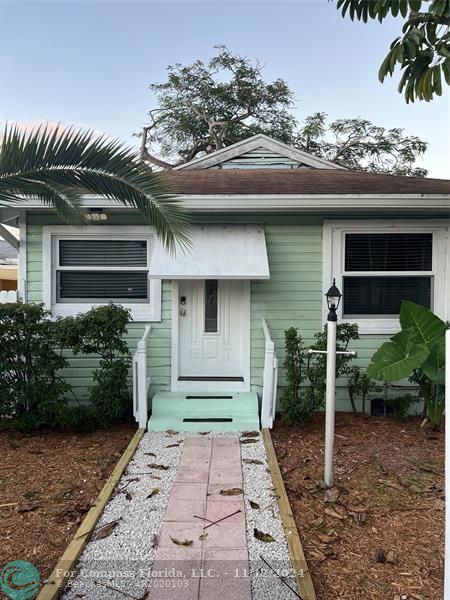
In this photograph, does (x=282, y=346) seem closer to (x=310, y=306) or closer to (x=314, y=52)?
(x=310, y=306)

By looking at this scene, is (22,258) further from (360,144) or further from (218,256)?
(360,144)

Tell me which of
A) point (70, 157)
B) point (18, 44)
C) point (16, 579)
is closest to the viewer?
point (16, 579)

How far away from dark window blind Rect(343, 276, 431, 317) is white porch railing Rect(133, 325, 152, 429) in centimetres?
310

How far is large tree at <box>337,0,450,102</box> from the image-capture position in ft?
12.9

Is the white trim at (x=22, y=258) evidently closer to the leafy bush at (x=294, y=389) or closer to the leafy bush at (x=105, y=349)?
the leafy bush at (x=105, y=349)

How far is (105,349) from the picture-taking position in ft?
17.5

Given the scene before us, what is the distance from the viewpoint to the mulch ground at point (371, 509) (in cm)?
251

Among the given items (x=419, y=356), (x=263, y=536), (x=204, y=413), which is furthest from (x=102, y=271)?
(x=419, y=356)

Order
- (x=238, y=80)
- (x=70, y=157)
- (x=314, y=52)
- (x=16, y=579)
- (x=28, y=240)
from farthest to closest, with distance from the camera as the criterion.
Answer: (x=238, y=80), (x=314, y=52), (x=28, y=240), (x=70, y=157), (x=16, y=579)

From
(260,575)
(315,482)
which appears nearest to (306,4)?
(315,482)

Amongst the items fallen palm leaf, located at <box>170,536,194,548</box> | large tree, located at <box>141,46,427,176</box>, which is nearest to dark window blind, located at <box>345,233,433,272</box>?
fallen palm leaf, located at <box>170,536,194,548</box>

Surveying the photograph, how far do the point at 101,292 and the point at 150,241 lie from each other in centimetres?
110

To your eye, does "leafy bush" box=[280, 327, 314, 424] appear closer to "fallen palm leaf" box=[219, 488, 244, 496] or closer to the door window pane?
the door window pane

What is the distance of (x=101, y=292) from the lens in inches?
244
